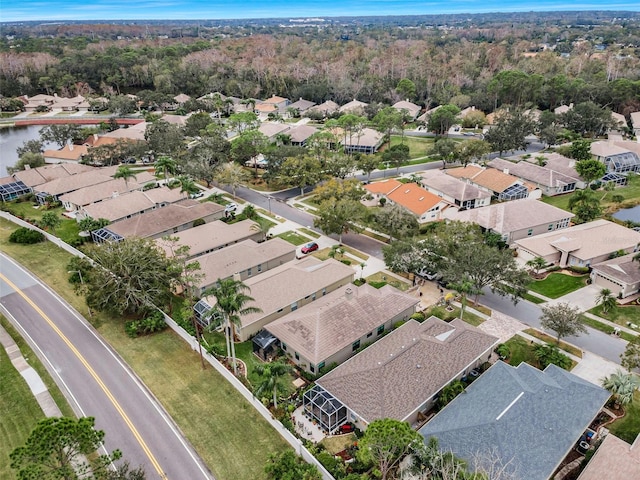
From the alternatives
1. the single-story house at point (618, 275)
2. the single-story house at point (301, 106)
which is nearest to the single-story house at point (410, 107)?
the single-story house at point (301, 106)

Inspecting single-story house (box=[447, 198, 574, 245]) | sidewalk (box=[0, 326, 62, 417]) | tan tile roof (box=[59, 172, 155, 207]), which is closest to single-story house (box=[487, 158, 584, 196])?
single-story house (box=[447, 198, 574, 245])

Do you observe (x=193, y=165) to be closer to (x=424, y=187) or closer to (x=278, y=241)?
(x=278, y=241)

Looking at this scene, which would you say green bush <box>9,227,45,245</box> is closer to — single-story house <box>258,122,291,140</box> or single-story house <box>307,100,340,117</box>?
single-story house <box>258,122,291,140</box>

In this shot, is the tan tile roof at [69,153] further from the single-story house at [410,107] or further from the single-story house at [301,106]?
the single-story house at [410,107]

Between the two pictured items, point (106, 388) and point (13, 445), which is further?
point (106, 388)

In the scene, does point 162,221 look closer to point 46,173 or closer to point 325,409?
point 46,173

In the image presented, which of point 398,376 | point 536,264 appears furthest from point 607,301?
point 398,376

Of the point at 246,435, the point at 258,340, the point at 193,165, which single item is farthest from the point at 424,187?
the point at 246,435
